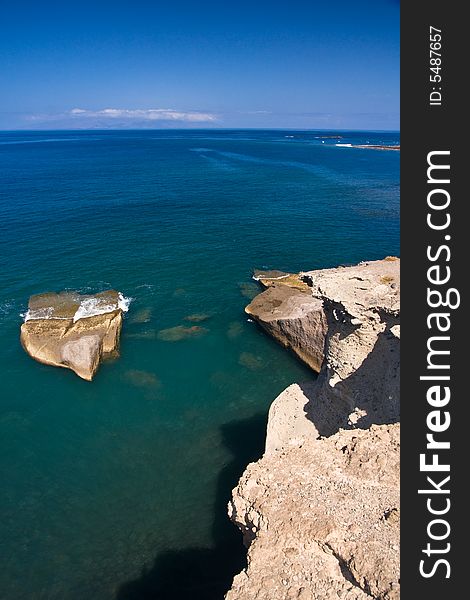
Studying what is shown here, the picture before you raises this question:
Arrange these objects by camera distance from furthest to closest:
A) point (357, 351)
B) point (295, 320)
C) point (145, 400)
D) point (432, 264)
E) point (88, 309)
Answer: point (88, 309), point (295, 320), point (145, 400), point (357, 351), point (432, 264)

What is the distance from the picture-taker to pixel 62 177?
105625 millimetres

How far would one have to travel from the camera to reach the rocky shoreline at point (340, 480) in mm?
10703

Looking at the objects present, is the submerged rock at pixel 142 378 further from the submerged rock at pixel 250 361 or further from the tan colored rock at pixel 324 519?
the tan colored rock at pixel 324 519

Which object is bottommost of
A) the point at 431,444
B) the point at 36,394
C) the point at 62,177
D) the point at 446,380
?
the point at 36,394

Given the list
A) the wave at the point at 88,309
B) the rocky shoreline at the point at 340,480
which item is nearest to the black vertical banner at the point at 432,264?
the rocky shoreline at the point at 340,480

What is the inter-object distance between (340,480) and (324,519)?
1.54m

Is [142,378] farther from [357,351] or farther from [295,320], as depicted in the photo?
[357,351]

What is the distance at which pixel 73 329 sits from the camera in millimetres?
34312

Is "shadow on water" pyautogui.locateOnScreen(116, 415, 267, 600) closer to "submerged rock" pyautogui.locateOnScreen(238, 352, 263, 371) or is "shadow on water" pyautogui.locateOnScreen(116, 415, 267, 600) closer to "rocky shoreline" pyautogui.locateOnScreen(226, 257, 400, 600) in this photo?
"rocky shoreline" pyautogui.locateOnScreen(226, 257, 400, 600)

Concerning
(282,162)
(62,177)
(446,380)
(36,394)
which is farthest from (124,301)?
(282,162)

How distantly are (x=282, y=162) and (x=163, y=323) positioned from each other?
392 feet

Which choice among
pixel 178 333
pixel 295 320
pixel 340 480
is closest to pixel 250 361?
pixel 295 320

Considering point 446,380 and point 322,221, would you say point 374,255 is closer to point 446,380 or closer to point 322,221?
point 322,221

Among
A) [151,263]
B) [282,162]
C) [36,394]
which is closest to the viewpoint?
[36,394]
